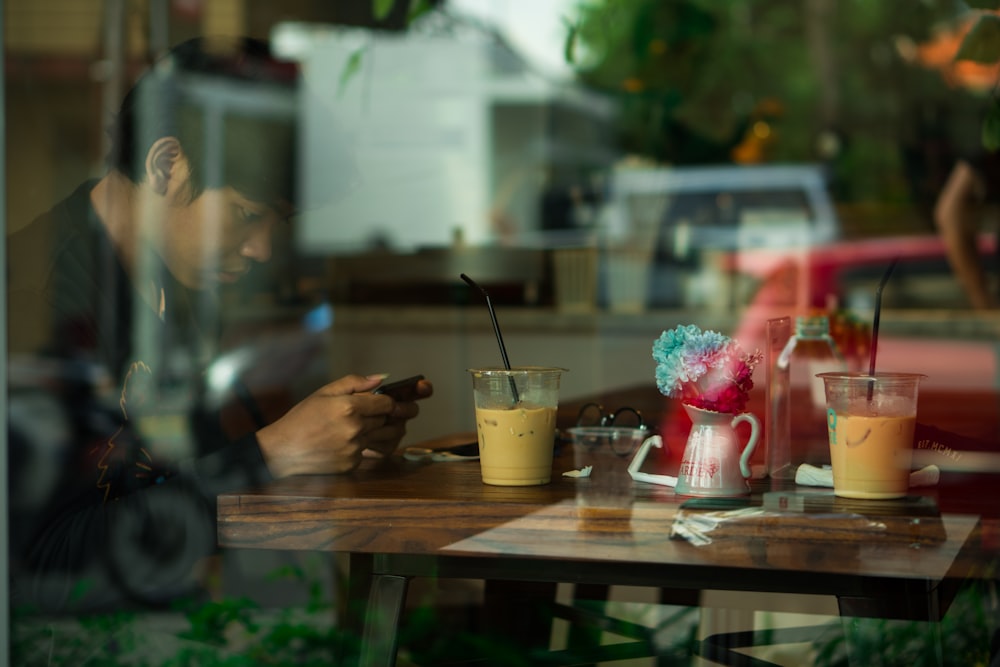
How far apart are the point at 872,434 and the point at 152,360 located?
1279 mm

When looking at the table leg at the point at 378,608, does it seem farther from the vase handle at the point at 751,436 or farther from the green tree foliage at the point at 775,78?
the green tree foliage at the point at 775,78

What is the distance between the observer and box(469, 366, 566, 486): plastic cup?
3.97 feet

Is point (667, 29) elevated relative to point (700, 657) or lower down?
elevated

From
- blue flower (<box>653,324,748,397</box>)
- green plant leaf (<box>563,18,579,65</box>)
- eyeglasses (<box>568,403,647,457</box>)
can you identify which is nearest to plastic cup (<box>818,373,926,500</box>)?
blue flower (<box>653,324,748,397</box>)

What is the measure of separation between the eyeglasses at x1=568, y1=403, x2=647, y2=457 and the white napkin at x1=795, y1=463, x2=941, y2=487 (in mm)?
199

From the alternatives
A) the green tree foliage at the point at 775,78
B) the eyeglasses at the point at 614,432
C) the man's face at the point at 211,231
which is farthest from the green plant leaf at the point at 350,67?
the eyeglasses at the point at 614,432

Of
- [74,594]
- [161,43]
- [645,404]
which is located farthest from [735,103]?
[74,594]

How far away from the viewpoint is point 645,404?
1.64 m

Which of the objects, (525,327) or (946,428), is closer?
(946,428)

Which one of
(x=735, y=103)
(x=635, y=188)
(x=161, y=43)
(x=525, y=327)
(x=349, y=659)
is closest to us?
(x=349, y=659)

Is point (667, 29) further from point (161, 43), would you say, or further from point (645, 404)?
point (645, 404)

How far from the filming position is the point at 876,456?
42.2 inches

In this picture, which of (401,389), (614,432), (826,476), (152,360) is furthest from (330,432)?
(152,360)

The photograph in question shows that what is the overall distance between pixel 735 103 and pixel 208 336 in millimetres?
3163
